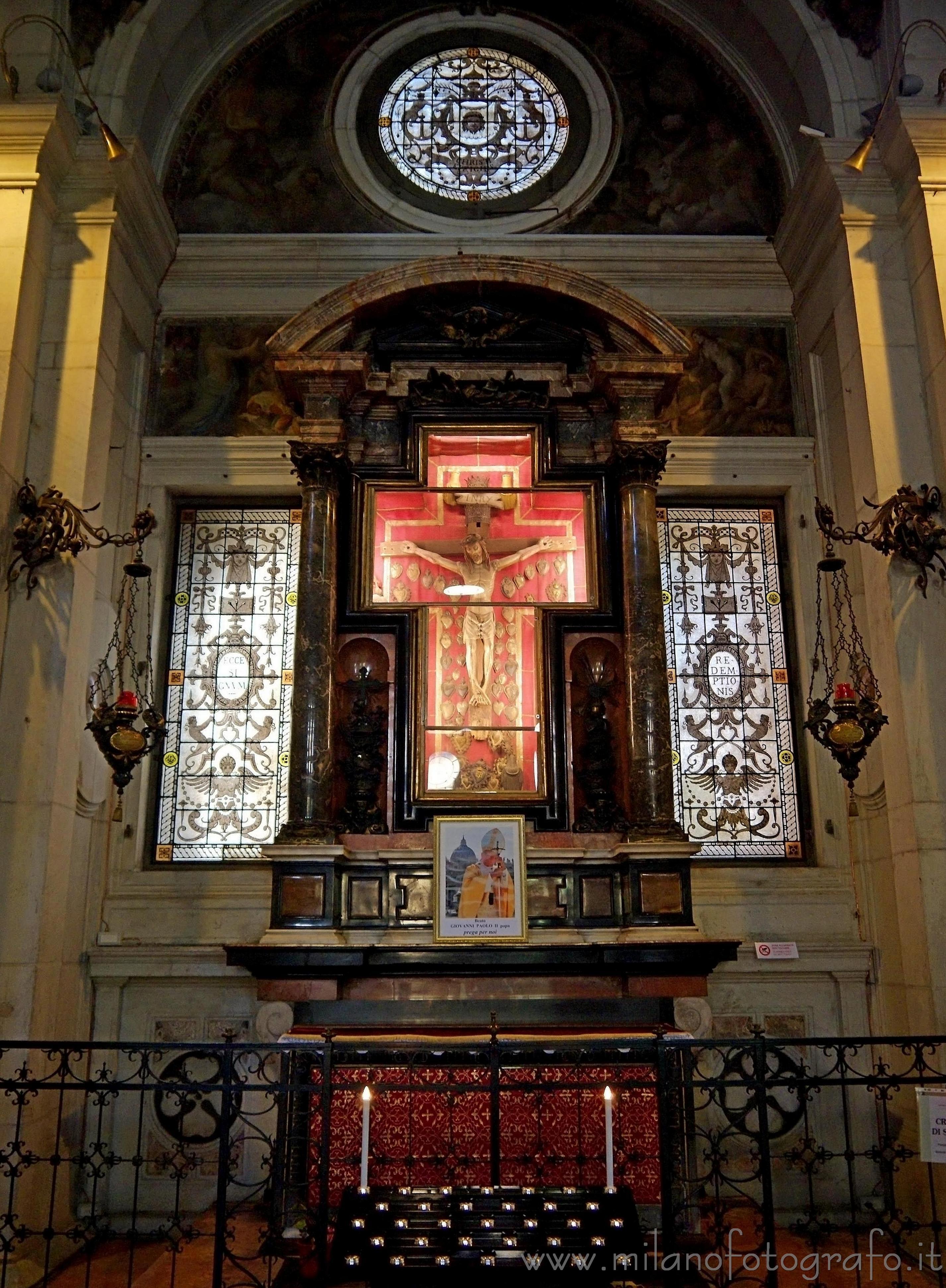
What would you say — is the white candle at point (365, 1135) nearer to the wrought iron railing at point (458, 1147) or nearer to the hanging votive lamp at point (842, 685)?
the wrought iron railing at point (458, 1147)

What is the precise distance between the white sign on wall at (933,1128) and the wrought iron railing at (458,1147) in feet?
0.28

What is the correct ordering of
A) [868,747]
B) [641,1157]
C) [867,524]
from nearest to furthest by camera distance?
[641,1157]
[867,524]
[868,747]

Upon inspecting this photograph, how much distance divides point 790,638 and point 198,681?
3900 millimetres

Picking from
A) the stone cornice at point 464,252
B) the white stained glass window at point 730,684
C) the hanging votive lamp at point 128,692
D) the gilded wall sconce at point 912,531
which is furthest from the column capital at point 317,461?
the gilded wall sconce at point 912,531

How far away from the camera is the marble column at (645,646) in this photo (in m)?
6.40

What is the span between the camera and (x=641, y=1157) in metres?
5.33

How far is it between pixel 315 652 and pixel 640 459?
2.20 m

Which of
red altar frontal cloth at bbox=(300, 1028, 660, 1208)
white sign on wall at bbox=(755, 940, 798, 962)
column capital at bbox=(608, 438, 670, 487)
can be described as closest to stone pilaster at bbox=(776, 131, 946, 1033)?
white sign on wall at bbox=(755, 940, 798, 962)

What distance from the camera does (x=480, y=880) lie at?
247 inches

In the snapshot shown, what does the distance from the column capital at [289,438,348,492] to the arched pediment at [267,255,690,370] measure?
1.77ft

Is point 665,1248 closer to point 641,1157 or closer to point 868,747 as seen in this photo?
point 641,1157

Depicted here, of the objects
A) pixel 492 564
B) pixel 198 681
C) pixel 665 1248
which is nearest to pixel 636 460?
pixel 492 564

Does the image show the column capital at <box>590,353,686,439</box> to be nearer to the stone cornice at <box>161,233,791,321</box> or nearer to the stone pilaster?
the stone pilaster

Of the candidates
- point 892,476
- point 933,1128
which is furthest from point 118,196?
point 933,1128
